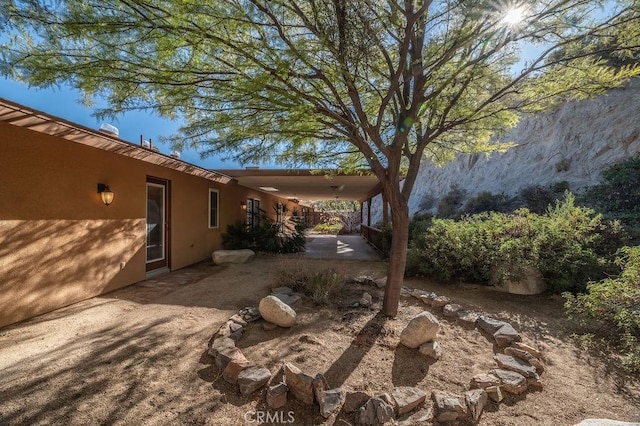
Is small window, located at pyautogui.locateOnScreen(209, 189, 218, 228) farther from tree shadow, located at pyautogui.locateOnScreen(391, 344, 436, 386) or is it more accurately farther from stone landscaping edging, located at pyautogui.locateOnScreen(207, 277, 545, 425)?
tree shadow, located at pyautogui.locateOnScreen(391, 344, 436, 386)

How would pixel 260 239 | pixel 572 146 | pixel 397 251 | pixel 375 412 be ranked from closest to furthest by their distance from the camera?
1. pixel 375 412
2. pixel 397 251
3. pixel 260 239
4. pixel 572 146

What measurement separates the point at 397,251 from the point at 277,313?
1632mm

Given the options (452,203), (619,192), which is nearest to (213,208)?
(619,192)

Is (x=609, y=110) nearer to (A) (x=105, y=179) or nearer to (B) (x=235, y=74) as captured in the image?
(B) (x=235, y=74)

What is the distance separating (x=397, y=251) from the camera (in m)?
3.42

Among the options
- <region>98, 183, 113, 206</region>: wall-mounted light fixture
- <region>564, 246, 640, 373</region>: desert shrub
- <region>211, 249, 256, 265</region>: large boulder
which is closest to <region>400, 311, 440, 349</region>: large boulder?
<region>564, 246, 640, 373</region>: desert shrub

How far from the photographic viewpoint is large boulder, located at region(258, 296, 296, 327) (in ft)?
10.1

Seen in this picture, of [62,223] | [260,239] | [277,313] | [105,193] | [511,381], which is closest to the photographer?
[511,381]

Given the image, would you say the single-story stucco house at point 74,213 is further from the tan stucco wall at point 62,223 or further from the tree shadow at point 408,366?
the tree shadow at point 408,366

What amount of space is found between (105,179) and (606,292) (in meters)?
6.94

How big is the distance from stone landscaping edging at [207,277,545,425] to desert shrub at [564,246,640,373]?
83 cm

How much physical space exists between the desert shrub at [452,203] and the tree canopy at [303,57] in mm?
12900

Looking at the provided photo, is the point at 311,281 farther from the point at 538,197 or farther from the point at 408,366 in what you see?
the point at 538,197

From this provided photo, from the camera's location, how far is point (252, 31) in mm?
2590
